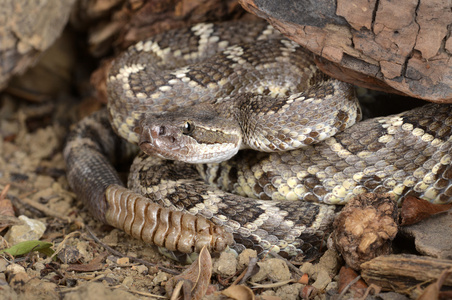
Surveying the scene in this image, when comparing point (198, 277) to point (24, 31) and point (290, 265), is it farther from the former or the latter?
point (24, 31)

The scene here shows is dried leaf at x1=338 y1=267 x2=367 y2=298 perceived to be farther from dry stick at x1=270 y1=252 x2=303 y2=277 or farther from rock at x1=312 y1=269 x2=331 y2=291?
dry stick at x1=270 y1=252 x2=303 y2=277

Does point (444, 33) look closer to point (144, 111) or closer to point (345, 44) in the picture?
point (345, 44)

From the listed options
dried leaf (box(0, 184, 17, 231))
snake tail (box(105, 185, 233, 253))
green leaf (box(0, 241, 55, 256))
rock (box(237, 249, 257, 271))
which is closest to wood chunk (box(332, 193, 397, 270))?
rock (box(237, 249, 257, 271))

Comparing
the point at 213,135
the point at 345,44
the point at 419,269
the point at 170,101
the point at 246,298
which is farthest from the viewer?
the point at 170,101

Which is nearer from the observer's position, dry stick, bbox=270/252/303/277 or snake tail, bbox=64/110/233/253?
dry stick, bbox=270/252/303/277

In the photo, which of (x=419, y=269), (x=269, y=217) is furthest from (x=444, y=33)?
(x=269, y=217)

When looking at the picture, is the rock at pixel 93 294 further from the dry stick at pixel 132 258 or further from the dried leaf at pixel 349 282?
the dried leaf at pixel 349 282

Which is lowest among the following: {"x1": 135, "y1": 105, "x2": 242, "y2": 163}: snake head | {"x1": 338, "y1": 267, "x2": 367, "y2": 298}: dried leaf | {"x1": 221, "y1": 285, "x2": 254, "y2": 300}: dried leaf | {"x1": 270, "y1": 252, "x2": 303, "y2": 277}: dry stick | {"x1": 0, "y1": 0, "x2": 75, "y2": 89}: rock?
{"x1": 270, "y1": 252, "x2": 303, "y2": 277}: dry stick
